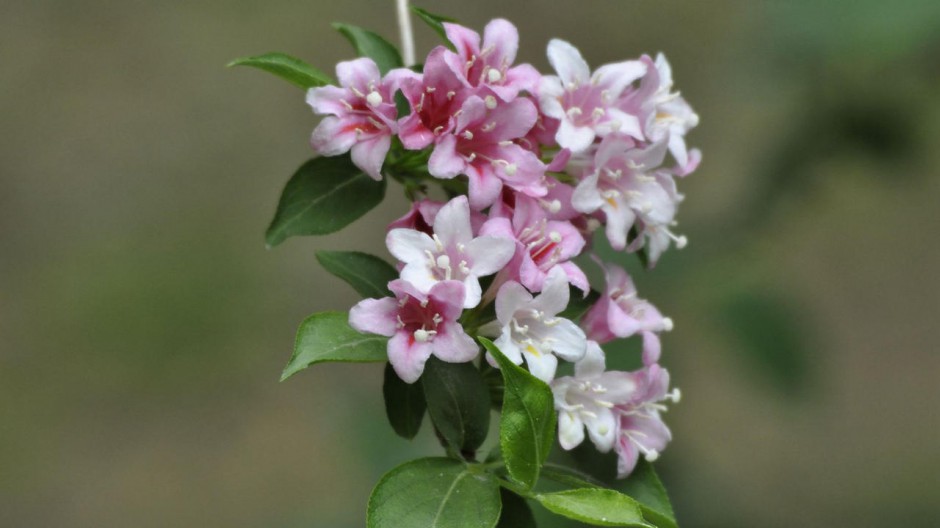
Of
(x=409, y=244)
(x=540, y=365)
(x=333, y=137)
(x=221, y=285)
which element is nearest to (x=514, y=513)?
(x=540, y=365)

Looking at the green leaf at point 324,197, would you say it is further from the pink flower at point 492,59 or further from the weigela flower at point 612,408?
the weigela flower at point 612,408

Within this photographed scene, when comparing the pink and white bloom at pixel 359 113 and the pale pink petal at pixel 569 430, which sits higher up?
the pink and white bloom at pixel 359 113

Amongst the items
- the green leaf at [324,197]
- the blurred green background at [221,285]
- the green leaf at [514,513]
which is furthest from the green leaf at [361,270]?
the blurred green background at [221,285]

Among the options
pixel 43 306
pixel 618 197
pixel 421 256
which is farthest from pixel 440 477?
pixel 43 306

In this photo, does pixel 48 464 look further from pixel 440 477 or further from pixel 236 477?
pixel 440 477

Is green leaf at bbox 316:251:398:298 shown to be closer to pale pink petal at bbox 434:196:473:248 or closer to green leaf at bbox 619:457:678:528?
pale pink petal at bbox 434:196:473:248

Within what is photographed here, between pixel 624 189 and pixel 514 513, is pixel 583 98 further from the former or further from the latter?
pixel 514 513
